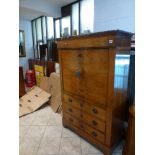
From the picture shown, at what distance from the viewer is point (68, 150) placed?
67.7 inches

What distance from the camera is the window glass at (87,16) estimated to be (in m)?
3.09

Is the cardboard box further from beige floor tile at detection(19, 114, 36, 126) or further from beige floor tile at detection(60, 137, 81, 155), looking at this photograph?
beige floor tile at detection(60, 137, 81, 155)

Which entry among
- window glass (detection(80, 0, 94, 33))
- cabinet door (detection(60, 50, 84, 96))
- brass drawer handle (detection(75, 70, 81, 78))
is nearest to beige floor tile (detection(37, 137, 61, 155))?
cabinet door (detection(60, 50, 84, 96))

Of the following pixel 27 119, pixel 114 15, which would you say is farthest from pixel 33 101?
pixel 114 15

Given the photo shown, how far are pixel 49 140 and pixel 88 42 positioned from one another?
1.45 m

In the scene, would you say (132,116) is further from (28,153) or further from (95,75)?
(28,153)

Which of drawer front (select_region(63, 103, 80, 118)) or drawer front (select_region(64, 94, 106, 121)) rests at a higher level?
drawer front (select_region(64, 94, 106, 121))

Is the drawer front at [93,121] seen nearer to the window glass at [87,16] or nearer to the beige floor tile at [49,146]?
the beige floor tile at [49,146]

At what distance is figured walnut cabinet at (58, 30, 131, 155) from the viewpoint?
1.37m

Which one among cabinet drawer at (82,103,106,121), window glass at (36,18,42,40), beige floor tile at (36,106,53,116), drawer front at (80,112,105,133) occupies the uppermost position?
window glass at (36,18,42,40)

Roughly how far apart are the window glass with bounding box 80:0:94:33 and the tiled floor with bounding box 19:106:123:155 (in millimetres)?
2171

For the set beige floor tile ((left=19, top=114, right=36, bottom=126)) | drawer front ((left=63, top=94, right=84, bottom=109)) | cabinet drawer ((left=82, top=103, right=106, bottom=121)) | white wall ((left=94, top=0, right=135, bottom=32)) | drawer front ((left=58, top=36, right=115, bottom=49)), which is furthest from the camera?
beige floor tile ((left=19, top=114, right=36, bottom=126))
